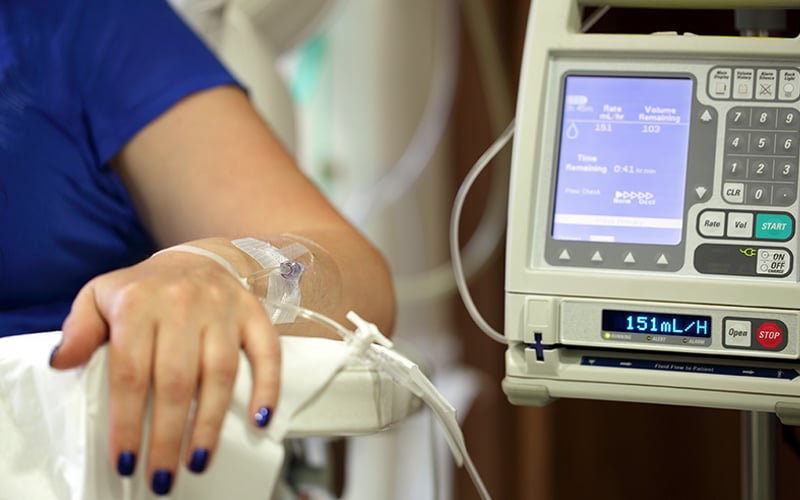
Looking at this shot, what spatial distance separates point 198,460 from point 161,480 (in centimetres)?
2

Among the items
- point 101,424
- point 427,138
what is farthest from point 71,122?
point 427,138

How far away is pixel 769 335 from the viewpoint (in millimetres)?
692

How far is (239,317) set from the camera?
1.98ft

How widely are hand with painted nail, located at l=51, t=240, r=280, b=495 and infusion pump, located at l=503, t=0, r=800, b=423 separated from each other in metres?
0.22

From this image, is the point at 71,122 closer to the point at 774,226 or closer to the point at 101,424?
the point at 101,424

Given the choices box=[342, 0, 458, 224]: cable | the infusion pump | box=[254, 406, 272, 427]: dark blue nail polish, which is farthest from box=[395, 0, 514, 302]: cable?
box=[254, 406, 272, 427]: dark blue nail polish

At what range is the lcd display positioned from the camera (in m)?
0.72

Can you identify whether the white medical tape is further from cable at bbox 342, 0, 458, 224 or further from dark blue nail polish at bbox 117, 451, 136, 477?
cable at bbox 342, 0, 458, 224

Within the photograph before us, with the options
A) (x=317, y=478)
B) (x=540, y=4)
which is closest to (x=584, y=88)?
(x=540, y=4)

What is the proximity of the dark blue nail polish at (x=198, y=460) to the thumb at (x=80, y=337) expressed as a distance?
3.1 inches

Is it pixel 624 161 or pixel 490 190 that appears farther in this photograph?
pixel 490 190

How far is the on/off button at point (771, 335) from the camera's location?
0.69 metres

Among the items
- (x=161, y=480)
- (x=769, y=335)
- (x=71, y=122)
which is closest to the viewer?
(x=161, y=480)

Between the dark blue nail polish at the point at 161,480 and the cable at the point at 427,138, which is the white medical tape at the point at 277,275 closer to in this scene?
the dark blue nail polish at the point at 161,480
